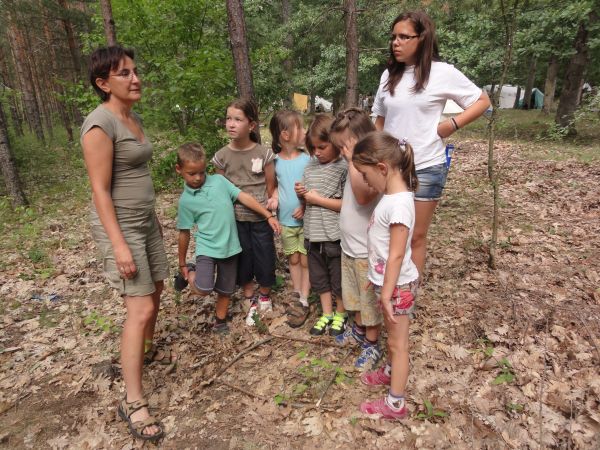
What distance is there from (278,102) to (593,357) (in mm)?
9380

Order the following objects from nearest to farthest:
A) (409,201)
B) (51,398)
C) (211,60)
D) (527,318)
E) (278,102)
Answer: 1. (409,201)
2. (51,398)
3. (527,318)
4. (211,60)
5. (278,102)

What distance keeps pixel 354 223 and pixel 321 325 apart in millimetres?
1267

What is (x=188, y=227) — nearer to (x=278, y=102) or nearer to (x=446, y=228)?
(x=446, y=228)

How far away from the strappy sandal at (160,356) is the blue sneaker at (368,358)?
1.73 meters

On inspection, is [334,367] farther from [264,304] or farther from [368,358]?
[264,304]

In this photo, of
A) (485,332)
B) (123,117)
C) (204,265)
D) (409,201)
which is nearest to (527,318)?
(485,332)

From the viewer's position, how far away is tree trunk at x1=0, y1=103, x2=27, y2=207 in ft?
26.5

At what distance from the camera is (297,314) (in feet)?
12.7

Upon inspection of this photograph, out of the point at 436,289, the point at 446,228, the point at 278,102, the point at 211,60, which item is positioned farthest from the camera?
the point at 278,102

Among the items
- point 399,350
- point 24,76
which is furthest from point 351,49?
point 24,76

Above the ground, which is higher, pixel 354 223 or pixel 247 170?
pixel 247 170

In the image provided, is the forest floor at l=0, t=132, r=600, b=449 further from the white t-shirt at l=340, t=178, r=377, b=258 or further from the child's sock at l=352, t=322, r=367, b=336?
the white t-shirt at l=340, t=178, r=377, b=258

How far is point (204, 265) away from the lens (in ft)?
11.5

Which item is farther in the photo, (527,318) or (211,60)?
(211,60)
